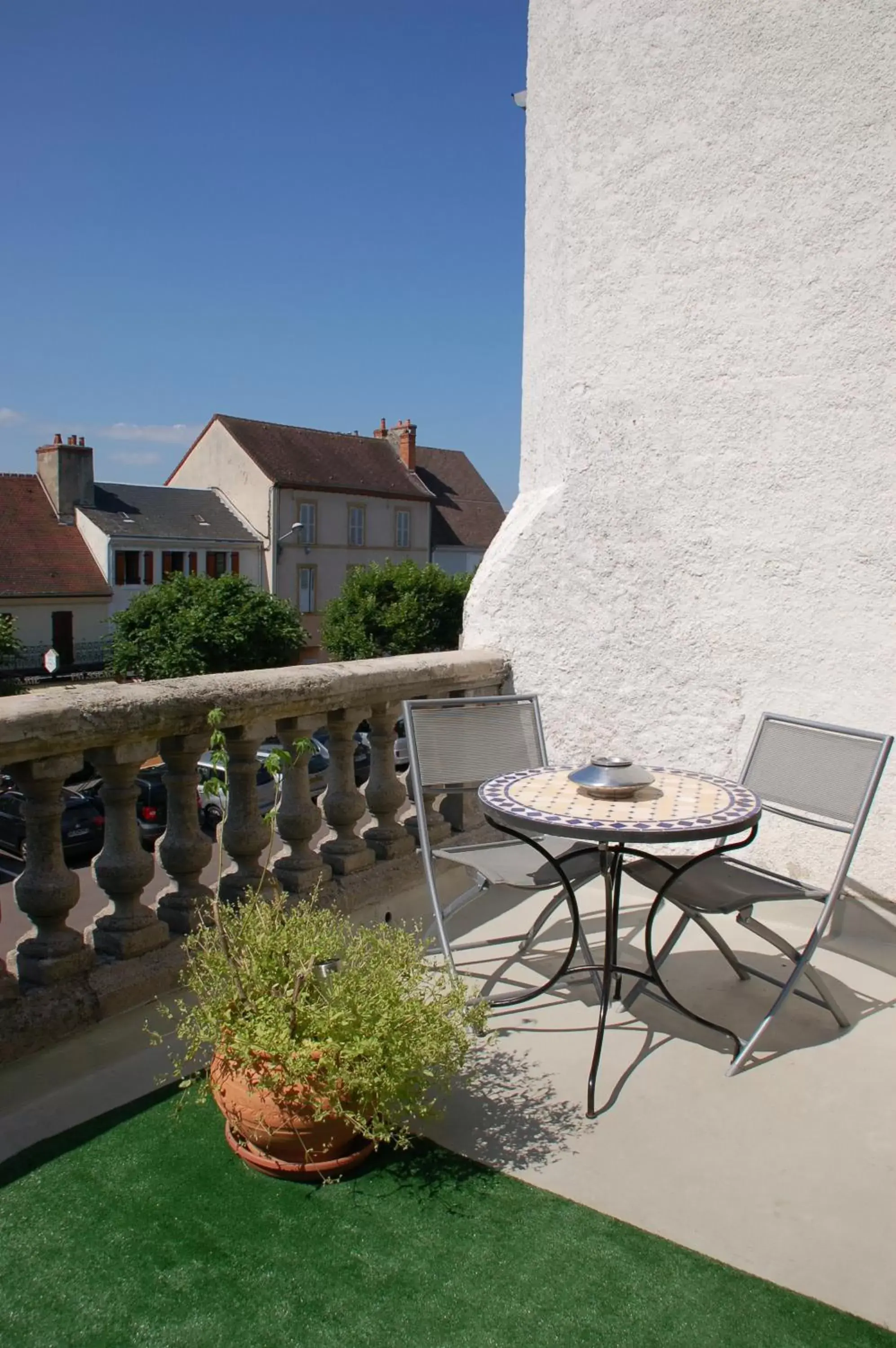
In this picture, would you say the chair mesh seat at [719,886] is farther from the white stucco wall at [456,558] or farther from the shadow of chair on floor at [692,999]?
the white stucco wall at [456,558]

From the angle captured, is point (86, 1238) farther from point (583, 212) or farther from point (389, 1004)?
point (583, 212)

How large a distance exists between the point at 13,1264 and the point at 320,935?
0.87 m

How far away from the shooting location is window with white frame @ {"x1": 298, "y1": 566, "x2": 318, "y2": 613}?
40.5 metres

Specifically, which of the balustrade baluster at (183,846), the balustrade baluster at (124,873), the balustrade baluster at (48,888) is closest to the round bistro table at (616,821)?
the balustrade baluster at (183,846)

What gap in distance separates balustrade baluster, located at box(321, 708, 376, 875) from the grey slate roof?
118 feet

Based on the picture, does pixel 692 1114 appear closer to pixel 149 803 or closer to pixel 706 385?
pixel 706 385

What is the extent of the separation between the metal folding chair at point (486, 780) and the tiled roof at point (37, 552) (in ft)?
117

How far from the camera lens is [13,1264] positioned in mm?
1897

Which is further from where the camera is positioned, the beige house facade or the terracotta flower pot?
the beige house facade

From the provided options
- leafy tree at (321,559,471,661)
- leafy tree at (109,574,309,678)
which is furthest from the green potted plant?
leafy tree at (321,559,471,661)

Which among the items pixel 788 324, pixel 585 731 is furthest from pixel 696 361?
pixel 585 731

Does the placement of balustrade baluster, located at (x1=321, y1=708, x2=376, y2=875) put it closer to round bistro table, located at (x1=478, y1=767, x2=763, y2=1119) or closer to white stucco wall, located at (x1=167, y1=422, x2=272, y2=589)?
round bistro table, located at (x1=478, y1=767, x2=763, y2=1119)

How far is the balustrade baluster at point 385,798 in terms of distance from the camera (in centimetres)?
374

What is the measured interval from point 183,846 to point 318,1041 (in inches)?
40.5
